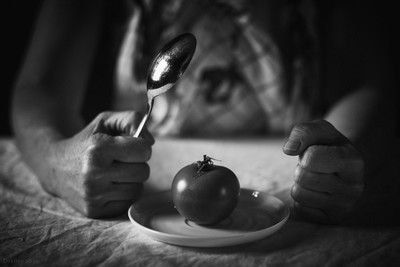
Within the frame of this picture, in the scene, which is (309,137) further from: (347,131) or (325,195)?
(347,131)

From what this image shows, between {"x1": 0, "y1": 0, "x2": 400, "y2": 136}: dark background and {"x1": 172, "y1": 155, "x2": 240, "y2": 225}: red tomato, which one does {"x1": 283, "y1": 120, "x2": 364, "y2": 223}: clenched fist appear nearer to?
{"x1": 172, "y1": 155, "x2": 240, "y2": 225}: red tomato

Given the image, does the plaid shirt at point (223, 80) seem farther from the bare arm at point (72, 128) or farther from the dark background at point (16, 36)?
the dark background at point (16, 36)

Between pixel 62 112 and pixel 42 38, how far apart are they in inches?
13.8

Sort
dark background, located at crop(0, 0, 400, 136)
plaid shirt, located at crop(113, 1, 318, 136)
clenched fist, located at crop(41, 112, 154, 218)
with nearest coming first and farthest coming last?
1. clenched fist, located at crop(41, 112, 154, 218)
2. plaid shirt, located at crop(113, 1, 318, 136)
3. dark background, located at crop(0, 0, 400, 136)

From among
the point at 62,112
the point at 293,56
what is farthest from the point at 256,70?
the point at 62,112

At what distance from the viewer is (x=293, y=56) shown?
4.25ft

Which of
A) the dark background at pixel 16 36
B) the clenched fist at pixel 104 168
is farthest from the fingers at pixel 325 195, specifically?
the dark background at pixel 16 36

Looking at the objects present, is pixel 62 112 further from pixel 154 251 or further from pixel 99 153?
pixel 154 251

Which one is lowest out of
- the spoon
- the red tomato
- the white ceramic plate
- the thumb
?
the white ceramic plate

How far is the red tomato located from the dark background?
128cm

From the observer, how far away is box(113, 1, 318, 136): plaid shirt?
4.09ft

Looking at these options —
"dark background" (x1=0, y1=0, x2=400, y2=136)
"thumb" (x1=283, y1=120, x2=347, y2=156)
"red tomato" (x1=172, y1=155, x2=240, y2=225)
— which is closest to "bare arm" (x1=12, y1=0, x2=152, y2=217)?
"red tomato" (x1=172, y1=155, x2=240, y2=225)

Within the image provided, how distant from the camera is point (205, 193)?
Result: 57cm

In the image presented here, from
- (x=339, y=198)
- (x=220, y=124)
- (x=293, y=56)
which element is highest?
(x=293, y=56)
